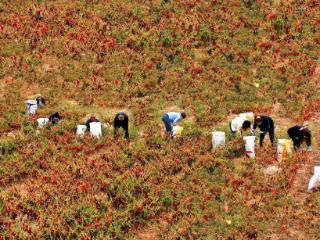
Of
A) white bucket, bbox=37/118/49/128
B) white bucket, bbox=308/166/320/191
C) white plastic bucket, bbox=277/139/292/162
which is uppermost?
white bucket, bbox=37/118/49/128

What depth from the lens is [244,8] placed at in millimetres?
29797

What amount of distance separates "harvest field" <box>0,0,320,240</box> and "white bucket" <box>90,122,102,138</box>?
0.45 metres

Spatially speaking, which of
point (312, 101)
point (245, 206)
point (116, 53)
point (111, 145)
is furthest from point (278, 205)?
point (116, 53)

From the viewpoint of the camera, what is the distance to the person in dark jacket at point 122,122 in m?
16.8

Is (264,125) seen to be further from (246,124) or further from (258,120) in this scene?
(246,124)

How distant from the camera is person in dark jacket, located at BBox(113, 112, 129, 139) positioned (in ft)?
55.2

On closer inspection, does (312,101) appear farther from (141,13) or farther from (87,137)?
(141,13)

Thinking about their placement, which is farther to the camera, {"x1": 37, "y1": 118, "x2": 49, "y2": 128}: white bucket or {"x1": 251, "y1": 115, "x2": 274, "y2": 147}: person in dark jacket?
{"x1": 37, "y1": 118, "x2": 49, "y2": 128}: white bucket

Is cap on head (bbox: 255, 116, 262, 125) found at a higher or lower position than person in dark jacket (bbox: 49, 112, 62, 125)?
lower

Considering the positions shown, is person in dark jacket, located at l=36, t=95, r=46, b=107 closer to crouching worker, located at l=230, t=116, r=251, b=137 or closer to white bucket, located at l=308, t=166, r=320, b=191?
crouching worker, located at l=230, t=116, r=251, b=137

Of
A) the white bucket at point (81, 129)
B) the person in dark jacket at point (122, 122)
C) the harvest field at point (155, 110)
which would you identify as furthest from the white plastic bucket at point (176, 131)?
the white bucket at point (81, 129)

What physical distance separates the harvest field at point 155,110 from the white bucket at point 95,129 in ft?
1.48

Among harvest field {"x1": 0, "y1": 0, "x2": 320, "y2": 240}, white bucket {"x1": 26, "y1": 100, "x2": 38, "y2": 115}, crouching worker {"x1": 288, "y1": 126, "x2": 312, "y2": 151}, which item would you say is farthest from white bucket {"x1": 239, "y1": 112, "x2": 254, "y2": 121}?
white bucket {"x1": 26, "y1": 100, "x2": 38, "y2": 115}

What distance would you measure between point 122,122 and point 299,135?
644 cm
